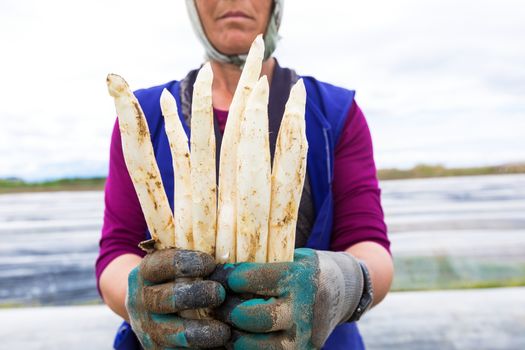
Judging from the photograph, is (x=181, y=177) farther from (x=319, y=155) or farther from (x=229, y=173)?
(x=319, y=155)

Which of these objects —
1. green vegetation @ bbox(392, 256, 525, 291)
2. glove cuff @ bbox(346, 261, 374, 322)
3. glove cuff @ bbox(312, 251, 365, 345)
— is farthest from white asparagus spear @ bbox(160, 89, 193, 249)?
green vegetation @ bbox(392, 256, 525, 291)

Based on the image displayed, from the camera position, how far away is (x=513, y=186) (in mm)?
15039

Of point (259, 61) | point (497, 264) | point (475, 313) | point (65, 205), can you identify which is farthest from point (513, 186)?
point (259, 61)

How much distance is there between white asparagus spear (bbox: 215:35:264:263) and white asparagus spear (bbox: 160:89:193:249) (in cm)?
8

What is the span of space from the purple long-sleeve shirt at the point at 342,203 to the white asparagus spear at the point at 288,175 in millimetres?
423

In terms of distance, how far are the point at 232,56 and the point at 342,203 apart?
59 cm

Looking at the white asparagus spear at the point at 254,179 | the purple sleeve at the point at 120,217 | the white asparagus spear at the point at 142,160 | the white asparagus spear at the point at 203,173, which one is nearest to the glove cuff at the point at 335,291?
the white asparagus spear at the point at 254,179

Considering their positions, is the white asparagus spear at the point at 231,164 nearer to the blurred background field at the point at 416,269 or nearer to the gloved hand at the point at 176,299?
the gloved hand at the point at 176,299

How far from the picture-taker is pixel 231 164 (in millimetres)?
1286

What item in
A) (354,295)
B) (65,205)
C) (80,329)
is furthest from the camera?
(65,205)

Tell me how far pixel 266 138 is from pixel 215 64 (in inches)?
28.5

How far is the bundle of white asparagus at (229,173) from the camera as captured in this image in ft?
3.90

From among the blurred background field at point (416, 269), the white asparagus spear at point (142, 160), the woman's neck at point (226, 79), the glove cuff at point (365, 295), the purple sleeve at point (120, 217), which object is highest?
the woman's neck at point (226, 79)

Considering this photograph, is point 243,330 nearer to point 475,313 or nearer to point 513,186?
point 475,313
